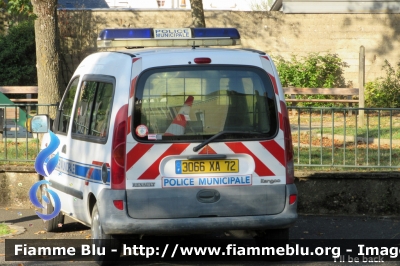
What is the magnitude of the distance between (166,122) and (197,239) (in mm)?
2163

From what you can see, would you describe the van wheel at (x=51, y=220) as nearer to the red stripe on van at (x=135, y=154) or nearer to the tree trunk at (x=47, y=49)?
the red stripe on van at (x=135, y=154)

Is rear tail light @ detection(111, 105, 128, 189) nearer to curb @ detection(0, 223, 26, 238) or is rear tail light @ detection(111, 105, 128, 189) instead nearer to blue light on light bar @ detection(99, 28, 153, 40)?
blue light on light bar @ detection(99, 28, 153, 40)

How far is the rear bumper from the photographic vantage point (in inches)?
→ 266

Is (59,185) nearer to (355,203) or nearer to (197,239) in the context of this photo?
(197,239)

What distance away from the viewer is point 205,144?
6832 millimetres

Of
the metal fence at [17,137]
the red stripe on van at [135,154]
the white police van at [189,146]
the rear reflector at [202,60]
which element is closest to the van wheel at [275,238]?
the white police van at [189,146]

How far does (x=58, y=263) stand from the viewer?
7367 millimetres

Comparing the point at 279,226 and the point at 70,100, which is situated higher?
the point at 70,100

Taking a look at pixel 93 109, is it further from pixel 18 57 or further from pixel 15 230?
pixel 18 57

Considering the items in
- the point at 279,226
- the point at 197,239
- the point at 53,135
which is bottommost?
the point at 197,239

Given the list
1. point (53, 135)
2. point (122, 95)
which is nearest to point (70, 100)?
point (53, 135)

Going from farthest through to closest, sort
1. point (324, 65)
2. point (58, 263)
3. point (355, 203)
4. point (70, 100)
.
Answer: point (324, 65) < point (355, 203) < point (70, 100) < point (58, 263)

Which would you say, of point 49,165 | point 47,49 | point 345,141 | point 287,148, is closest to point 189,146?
point 287,148

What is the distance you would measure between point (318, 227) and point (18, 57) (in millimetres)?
13812
